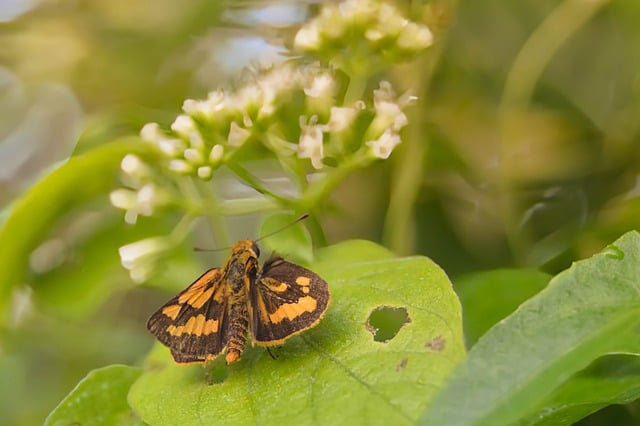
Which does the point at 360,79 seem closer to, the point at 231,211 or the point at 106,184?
the point at 231,211

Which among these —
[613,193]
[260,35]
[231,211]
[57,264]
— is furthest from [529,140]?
[57,264]

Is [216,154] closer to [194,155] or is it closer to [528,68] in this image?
[194,155]

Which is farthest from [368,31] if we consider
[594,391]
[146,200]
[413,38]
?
[594,391]

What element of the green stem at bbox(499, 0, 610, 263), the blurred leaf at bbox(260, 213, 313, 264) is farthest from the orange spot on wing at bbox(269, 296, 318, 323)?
the green stem at bbox(499, 0, 610, 263)

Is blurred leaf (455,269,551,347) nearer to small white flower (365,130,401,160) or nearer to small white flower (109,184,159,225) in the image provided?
small white flower (365,130,401,160)

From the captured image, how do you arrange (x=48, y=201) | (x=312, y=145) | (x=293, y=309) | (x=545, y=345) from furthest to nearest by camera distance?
(x=48, y=201), (x=312, y=145), (x=293, y=309), (x=545, y=345)

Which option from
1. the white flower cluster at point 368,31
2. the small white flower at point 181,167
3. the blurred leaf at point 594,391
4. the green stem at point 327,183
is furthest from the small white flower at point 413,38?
the blurred leaf at point 594,391
